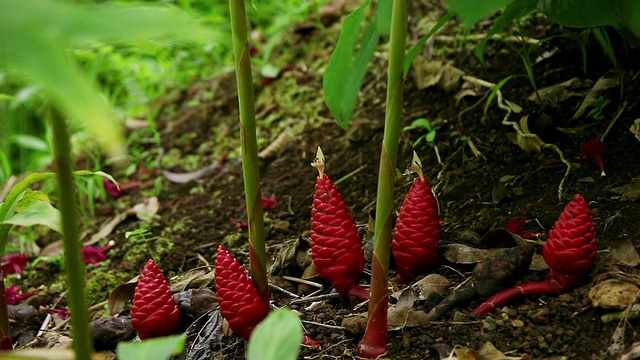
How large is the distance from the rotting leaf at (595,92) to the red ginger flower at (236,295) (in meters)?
0.96

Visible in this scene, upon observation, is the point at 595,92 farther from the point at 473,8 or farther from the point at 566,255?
the point at 473,8

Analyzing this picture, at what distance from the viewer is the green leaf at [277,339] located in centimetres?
89

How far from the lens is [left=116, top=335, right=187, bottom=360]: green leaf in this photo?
925mm

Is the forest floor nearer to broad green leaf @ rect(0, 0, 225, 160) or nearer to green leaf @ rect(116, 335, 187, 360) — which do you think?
green leaf @ rect(116, 335, 187, 360)

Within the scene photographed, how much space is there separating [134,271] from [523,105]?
1.16 metres

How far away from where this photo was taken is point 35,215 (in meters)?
1.40

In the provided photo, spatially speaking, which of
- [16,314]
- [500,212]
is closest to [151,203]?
[16,314]

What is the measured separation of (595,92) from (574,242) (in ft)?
2.20

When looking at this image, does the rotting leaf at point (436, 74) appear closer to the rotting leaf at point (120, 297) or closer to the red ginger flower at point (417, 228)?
the red ginger flower at point (417, 228)

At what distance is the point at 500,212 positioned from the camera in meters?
1.61

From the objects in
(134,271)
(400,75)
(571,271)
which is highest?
(400,75)

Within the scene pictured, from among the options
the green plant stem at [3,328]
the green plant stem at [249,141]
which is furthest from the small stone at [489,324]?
the green plant stem at [3,328]

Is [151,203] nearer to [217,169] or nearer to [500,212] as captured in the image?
[217,169]

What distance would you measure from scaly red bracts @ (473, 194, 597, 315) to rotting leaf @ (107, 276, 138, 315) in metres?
0.79
